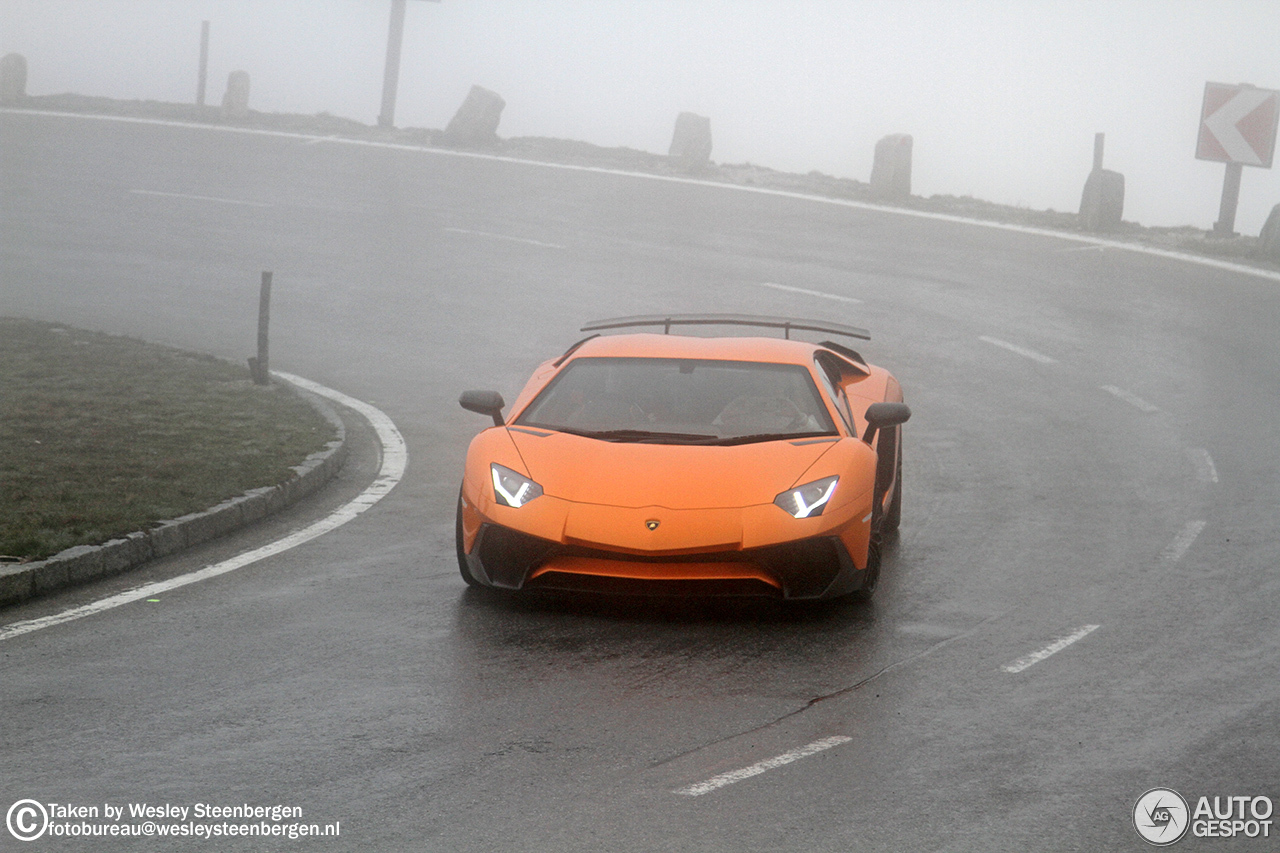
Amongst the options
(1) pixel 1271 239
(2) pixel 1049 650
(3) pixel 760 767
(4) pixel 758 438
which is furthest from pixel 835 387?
(1) pixel 1271 239

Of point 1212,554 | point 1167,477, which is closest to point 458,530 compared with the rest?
point 1212,554

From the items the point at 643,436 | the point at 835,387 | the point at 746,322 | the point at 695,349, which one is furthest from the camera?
the point at 746,322

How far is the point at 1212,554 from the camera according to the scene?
9.34 m

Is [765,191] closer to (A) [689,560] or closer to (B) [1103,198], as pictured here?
(B) [1103,198]

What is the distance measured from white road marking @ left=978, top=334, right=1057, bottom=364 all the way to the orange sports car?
9141mm

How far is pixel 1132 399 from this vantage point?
15.4 metres

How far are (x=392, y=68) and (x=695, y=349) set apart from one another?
3685 cm

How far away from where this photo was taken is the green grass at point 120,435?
8938mm

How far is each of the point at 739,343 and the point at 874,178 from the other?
24046 millimetres

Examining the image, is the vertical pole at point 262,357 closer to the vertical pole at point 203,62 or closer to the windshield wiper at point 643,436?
the windshield wiper at point 643,436

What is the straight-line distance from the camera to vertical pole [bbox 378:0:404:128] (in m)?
43.3

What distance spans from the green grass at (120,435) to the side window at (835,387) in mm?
3568

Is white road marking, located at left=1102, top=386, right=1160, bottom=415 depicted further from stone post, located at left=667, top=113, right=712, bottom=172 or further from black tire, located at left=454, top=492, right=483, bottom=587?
stone post, located at left=667, top=113, right=712, bottom=172

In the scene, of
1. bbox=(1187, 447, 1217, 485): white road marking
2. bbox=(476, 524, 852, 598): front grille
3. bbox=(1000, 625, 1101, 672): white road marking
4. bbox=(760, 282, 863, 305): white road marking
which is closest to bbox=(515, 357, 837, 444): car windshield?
bbox=(476, 524, 852, 598): front grille
